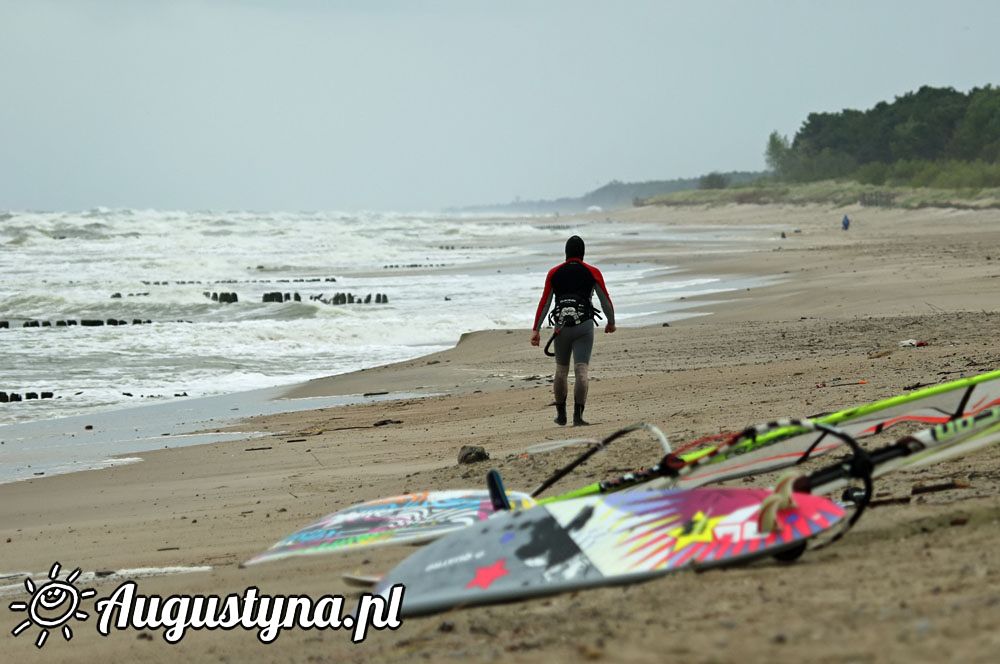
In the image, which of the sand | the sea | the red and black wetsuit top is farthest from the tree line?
the red and black wetsuit top

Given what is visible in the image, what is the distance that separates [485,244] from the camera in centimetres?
5453

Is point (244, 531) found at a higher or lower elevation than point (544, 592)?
lower

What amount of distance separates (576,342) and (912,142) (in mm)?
85240

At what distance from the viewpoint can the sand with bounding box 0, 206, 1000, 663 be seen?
3.43 metres

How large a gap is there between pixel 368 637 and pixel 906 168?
76.8 metres

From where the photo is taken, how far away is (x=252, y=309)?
928 inches

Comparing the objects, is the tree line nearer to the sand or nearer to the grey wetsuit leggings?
the sand

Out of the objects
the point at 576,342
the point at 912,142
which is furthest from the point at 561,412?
the point at 912,142

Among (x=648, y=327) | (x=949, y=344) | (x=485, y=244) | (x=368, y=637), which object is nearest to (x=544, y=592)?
(x=368, y=637)

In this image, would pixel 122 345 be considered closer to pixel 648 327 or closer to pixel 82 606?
pixel 648 327

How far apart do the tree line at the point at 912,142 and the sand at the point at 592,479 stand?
162ft

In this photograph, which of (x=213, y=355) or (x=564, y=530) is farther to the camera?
(x=213, y=355)

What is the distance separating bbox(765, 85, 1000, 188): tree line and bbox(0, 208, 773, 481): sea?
2800 cm

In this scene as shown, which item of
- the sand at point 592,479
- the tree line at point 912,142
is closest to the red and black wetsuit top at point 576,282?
the sand at point 592,479
